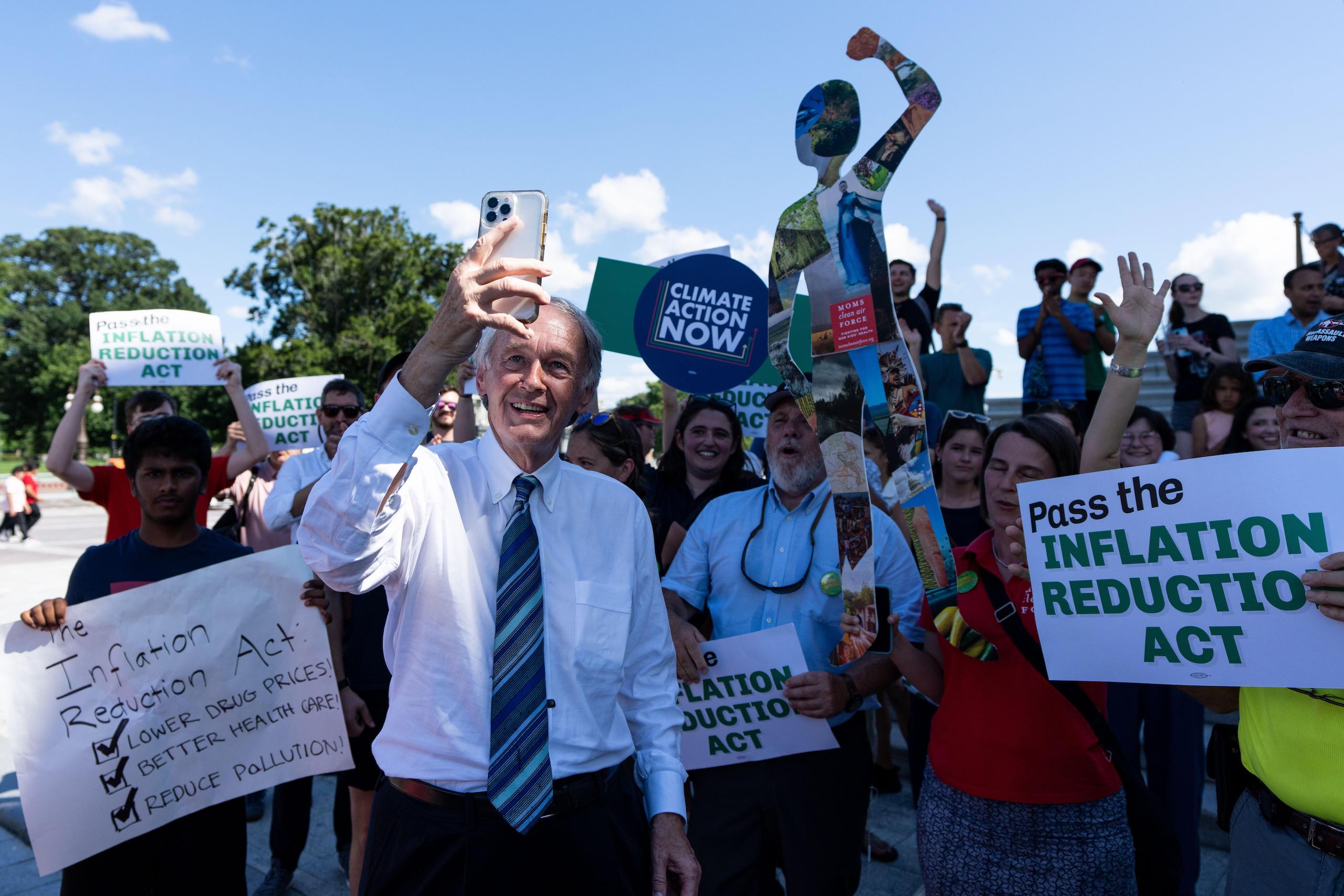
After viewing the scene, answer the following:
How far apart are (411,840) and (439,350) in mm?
979

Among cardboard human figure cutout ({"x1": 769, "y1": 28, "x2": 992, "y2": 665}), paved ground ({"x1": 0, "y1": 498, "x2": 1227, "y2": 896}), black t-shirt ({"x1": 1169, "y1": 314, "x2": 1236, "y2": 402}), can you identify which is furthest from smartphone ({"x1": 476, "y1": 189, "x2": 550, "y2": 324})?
black t-shirt ({"x1": 1169, "y1": 314, "x2": 1236, "y2": 402})

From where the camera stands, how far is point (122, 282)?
81938mm

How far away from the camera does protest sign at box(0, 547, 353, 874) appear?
254cm

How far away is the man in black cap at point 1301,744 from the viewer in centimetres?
164

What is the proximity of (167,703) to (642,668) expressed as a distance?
1860 millimetres

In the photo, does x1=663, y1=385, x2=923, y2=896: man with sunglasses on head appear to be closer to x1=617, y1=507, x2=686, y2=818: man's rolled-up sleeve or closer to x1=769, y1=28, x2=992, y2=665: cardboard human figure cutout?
x1=769, y1=28, x2=992, y2=665: cardboard human figure cutout

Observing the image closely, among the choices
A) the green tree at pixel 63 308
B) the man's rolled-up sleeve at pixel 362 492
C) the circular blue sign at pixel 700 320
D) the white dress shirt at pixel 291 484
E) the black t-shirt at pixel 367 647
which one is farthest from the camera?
the green tree at pixel 63 308

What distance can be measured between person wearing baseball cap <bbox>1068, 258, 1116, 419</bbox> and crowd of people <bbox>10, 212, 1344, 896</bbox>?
277cm

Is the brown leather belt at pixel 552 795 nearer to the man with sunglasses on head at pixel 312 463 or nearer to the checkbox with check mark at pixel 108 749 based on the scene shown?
the checkbox with check mark at pixel 108 749

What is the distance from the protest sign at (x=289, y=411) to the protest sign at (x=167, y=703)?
3162 mm

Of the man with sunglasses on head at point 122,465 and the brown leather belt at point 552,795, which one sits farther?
the man with sunglasses on head at point 122,465

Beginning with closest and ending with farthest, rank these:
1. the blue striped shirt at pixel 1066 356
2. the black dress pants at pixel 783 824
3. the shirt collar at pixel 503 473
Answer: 1. the shirt collar at pixel 503 473
2. the black dress pants at pixel 783 824
3. the blue striped shirt at pixel 1066 356

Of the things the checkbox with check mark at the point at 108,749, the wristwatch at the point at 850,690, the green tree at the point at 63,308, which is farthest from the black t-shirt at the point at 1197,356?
the green tree at the point at 63,308

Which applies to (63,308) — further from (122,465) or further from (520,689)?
(520,689)
